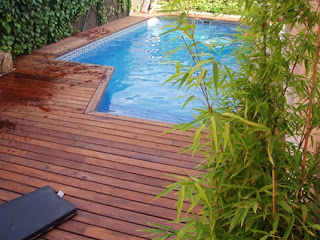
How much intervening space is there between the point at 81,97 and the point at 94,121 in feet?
2.32

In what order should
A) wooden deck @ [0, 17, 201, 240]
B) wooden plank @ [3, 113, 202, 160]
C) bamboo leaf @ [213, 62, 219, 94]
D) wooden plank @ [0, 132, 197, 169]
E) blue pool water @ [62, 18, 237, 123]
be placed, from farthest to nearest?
blue pool water @ [62, 18, 237, 123] < wooden plank @ [3, 113, 202, 160] < wooden plank @ [0, 132, 197, 169] < wooden deck @ [0, 17, 201, 240] < bamboo leaf @ [213, 62, 219, 94]

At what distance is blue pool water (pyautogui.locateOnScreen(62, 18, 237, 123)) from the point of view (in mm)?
4671

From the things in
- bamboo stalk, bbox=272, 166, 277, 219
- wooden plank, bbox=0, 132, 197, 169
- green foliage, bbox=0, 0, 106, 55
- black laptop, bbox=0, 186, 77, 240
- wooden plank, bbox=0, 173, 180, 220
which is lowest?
wooden plank, bbox=0, 173, 180, 220

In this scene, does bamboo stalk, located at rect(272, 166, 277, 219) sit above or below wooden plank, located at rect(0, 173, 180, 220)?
above

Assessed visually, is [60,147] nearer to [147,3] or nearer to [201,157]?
[201,157]

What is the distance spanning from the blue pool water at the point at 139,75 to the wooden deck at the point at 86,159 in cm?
87

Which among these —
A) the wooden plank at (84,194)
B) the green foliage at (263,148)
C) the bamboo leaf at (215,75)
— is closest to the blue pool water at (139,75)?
the wooden plank at (84,194)

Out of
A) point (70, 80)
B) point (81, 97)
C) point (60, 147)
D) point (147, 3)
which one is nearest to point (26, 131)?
point (60, 147)

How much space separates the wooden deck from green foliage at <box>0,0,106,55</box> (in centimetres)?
120

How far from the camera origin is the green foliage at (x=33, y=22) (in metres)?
4.78

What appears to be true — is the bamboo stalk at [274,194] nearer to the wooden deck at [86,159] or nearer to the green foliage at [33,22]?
the wooden deck at [86,159]

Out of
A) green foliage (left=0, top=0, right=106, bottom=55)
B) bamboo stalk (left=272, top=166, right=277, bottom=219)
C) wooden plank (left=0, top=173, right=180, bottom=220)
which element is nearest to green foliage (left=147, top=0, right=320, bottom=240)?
bamboo stalk (left=272, top=166, right=277, bottom=219)

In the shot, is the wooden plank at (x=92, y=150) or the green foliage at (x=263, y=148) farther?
the wooden plank at (x=92, y=150)

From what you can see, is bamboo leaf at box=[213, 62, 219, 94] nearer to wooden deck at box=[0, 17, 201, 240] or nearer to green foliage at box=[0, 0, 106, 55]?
wooden deck at box=[0, 17, 201, 240]
